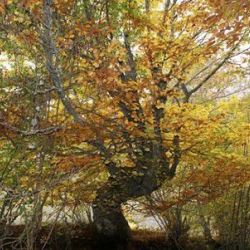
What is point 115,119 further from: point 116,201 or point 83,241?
point 83,241

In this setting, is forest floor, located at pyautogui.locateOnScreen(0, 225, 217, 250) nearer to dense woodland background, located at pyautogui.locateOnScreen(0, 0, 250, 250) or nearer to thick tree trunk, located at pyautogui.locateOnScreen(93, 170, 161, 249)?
dense woodland background, located at pyautogui.locateOnScreen(0, 0, 250, 250)

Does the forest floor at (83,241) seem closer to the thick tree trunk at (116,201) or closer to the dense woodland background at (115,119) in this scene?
the dense woodland background at (115,119)

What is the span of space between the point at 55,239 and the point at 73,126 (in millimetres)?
4657

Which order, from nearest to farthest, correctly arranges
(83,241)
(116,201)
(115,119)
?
(115,119)
(116,201)
(83,241)

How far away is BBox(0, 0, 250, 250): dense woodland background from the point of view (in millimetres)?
6223

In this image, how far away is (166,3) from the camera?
30.8 feet

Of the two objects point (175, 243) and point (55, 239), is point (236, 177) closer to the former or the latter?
point (175, 243)

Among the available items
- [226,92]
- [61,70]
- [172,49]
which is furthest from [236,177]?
[226,92]

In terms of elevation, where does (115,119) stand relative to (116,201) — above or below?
above

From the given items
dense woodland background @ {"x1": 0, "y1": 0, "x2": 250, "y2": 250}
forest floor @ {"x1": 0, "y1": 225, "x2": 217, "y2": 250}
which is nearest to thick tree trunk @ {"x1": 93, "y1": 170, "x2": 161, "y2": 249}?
dense woodland background @ {"x1": 0, "y1": 0, "x2": 250, "y2": 250}

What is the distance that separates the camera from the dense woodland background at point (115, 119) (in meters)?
6.22

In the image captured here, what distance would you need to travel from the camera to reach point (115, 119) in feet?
25.4

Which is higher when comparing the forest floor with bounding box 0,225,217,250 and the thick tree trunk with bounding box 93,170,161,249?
the thick tree trunk with bounding box 93,170,161,249

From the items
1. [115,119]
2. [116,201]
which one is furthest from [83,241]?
[115,119]
